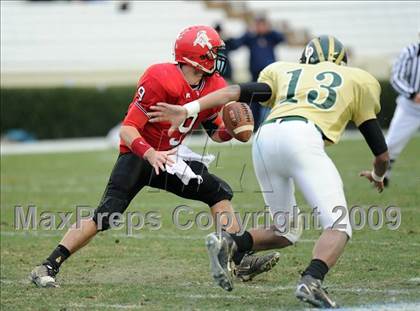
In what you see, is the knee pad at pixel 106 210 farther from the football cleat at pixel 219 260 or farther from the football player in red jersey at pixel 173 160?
the football cleat at pixel 219 260

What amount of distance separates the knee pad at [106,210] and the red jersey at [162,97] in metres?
0.31

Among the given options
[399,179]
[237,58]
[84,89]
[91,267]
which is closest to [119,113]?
[84,89]

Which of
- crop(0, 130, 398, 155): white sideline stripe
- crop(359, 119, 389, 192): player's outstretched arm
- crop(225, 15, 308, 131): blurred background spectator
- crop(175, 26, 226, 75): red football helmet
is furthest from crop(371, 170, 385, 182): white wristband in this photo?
crop(225, 15, 308, 131): blurred background spectator

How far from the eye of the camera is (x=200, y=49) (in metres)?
5.20

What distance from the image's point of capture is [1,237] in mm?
7078

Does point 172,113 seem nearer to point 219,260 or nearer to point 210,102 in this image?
point 210,102

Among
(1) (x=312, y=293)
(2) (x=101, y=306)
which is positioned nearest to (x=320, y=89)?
(1) (x=312, y=293)

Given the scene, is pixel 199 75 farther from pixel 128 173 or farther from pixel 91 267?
pixel 91 267

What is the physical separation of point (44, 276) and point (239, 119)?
4.61 ft

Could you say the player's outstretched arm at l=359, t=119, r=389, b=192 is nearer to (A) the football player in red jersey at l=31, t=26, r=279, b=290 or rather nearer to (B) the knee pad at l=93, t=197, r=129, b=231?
(A) the football player in red jersey at l=31, t=26, r=279, b=290

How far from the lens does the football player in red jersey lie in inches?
203

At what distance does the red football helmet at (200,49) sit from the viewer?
17.1 feet

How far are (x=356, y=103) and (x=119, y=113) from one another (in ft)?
39.5

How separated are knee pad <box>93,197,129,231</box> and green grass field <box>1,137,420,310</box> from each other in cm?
36
